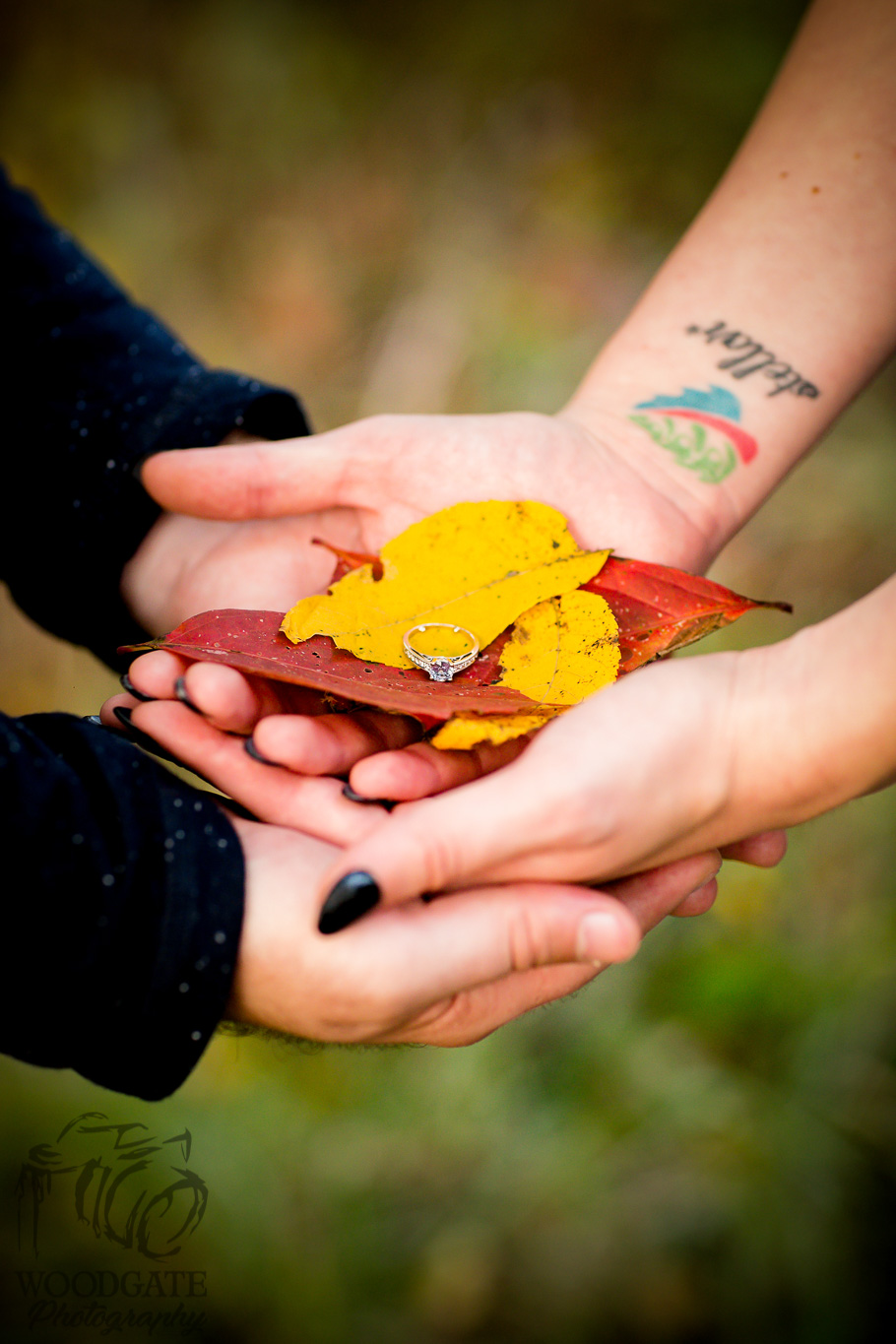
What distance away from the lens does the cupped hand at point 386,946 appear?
36.4 inches

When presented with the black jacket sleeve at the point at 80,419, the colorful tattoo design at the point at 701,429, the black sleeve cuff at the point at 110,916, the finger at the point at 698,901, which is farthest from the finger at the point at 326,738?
the colorful tattoo design at the point at 701,429

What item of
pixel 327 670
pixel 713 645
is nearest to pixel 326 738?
pixel 327 670

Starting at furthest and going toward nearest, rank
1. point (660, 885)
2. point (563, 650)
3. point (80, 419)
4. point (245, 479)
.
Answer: point (80, 419) < point (245, 479) < point (563, 650) < point (660, 885)

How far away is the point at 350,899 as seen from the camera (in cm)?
88

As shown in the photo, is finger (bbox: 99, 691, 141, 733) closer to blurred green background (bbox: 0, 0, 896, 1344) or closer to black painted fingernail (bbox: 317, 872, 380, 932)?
black painted fingernail (bbox: 317, 872, 380, 932)

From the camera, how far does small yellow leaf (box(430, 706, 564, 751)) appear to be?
3.31ft

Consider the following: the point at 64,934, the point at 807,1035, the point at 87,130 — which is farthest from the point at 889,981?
the point at 87,130

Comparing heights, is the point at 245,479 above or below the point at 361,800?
above

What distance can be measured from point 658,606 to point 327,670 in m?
0.48

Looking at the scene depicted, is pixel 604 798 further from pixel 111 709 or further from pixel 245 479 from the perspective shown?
pixel 245 479

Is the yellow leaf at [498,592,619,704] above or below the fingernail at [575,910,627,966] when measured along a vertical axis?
above

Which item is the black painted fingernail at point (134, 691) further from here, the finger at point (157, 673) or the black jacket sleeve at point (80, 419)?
the black jacket sleeve at point (80, 419)

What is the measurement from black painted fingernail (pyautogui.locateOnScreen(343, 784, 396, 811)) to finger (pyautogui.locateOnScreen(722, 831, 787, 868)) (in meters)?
0.45

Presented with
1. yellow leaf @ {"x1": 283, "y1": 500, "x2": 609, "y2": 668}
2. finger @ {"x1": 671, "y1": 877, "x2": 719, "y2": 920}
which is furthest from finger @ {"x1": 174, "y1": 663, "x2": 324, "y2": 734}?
finger @ {"x1": 671, "y1": 877, "x2": 719, "y2": 920}
